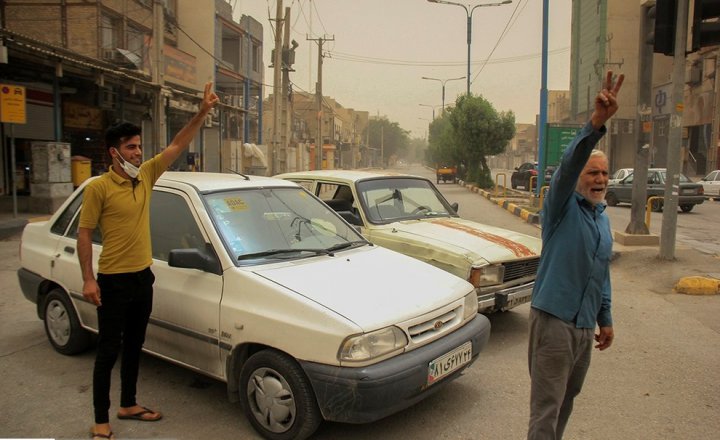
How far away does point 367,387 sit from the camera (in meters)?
2.92

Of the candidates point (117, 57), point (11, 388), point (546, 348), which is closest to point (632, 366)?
point (546, 348)

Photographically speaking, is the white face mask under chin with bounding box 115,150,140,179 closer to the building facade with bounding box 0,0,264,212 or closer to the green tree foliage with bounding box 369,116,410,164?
the building facade with bounding box 0,0,264,212

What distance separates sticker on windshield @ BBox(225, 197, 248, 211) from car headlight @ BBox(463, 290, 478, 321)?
5.66 ft

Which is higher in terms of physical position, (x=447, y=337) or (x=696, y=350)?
(x=447, y=337)

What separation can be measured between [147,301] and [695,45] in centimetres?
787

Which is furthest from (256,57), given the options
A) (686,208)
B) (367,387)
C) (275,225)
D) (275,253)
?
(367,387)

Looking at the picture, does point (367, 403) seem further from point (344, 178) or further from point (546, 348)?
point (344, 178)

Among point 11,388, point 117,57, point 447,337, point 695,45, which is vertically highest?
point 117,57

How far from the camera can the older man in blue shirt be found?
2.55m

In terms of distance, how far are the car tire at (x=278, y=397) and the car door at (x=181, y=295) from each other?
35cm

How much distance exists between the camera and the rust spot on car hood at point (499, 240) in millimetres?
5445

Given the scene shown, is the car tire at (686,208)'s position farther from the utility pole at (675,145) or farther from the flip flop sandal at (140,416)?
the flip flop sandal at (140,416)

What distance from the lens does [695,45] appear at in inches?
301

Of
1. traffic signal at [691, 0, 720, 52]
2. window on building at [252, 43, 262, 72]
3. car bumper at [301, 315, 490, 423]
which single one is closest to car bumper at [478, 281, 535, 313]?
car bumper at [301, 315, 490, 423]
